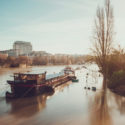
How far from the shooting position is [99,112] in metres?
11.8

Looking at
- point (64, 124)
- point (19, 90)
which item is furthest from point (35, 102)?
point (64, 124)

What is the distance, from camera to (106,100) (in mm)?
14938

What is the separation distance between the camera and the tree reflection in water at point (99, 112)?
1009cm

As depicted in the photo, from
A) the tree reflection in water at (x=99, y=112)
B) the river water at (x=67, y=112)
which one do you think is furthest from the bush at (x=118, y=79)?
the tree reflection in water at (x=99, y=112)

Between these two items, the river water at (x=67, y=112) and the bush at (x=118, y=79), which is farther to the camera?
the bush at (x=118, y=79)

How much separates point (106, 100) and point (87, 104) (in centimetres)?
246

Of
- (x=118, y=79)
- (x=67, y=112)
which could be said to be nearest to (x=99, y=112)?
(x=67, y=112)

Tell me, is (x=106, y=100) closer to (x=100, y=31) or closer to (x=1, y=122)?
(x=100, y=31)

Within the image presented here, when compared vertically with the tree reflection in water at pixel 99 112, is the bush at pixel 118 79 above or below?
above

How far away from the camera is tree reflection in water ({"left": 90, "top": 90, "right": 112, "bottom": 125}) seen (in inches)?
397

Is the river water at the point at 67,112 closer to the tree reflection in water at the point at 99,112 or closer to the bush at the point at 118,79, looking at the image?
the tree reflection in water at the point at 99,112

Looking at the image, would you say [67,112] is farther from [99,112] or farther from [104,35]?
[104,35]

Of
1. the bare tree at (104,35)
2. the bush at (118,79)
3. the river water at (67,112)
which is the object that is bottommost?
the river water at (67,112)

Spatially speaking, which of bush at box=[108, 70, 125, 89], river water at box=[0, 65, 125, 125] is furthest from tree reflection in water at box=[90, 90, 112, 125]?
bush at box=[108, 70, 125, 89]
